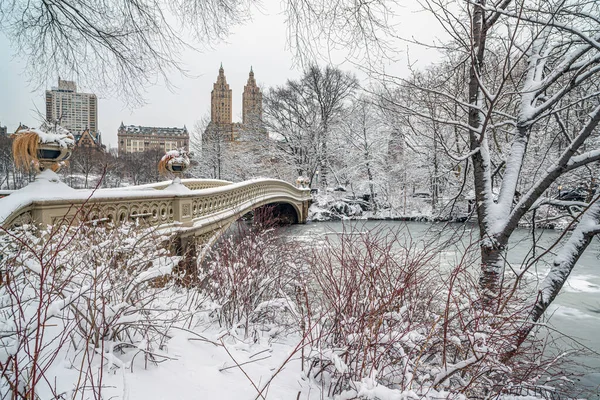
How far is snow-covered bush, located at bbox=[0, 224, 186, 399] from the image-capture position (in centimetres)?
146

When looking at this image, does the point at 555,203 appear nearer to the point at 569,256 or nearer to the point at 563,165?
the point at 563,165

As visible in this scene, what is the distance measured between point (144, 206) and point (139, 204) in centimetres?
24

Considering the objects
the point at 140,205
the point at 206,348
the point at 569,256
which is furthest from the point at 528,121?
the point at 140,205

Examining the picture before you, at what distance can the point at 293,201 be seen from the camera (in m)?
20.8

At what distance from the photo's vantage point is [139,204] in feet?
19.9

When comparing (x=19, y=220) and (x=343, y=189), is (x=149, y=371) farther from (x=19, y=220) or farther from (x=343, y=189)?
(x=343, y=189)

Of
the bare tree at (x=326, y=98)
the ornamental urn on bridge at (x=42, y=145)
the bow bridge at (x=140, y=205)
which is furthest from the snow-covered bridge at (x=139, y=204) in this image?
the bare tree at (x=326, y=98)

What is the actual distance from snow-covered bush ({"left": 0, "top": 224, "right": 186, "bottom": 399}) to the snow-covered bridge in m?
0.37

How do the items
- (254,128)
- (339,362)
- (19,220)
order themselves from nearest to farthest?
(339,362) → (19,220) → (254,128)

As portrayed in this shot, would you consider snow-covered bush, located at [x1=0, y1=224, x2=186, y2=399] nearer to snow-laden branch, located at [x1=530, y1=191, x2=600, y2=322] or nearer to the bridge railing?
the bridge railing

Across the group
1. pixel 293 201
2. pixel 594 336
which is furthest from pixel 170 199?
pixel 293 201

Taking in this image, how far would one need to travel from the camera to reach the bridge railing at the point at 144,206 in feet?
12.7

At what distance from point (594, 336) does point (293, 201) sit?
52.6 feet

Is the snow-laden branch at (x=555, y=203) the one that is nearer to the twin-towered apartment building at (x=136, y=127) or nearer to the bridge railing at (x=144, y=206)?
the bridge railing at (x=144, y=206)
